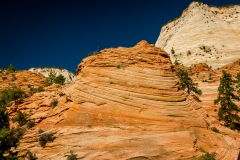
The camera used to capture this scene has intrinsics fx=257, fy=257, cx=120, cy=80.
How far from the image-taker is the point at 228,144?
82.2 feet

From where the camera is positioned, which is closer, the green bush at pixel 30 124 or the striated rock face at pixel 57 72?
the green bush at pixel 30 124

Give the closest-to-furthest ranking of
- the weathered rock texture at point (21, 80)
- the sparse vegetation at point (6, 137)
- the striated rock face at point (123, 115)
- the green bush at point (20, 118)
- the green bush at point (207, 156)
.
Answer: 1. the sparse vegetation at point (6, 137)
2. the green bush at point (207, 156)
3. the striated rock face at point (123, 115)
4. the green bush at point (20, 118)
5. the weathered rock texture at point (21, 80)

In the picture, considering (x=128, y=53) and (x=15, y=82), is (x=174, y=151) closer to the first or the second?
(x=128, y=53)

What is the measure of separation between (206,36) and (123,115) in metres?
85.7

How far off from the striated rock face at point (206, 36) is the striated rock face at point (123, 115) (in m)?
63.1

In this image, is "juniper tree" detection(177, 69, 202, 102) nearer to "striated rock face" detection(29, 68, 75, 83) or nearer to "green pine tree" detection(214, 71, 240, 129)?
"green pine tree" detection(214, 71, 240, 129)

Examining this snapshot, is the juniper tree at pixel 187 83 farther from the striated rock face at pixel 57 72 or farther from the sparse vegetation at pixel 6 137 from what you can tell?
the striated rock face at pixel 57 72

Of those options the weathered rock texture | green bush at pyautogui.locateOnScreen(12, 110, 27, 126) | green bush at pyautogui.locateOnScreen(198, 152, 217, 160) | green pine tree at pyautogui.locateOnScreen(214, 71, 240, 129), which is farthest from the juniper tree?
green bush at pyautogui.locateOnScreen(12, 110, 27, 126)

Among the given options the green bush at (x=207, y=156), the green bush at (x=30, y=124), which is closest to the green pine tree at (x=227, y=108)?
the green bush at (x=207, y=156)

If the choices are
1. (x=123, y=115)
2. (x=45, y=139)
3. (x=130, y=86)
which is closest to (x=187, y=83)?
(x=130, y=86)

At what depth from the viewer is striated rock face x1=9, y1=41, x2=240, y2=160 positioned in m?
20.5

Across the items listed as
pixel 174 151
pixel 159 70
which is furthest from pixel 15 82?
pixel 174 151

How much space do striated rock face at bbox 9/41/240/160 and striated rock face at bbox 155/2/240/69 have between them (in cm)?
6310

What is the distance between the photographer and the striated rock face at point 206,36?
89.5 metres
